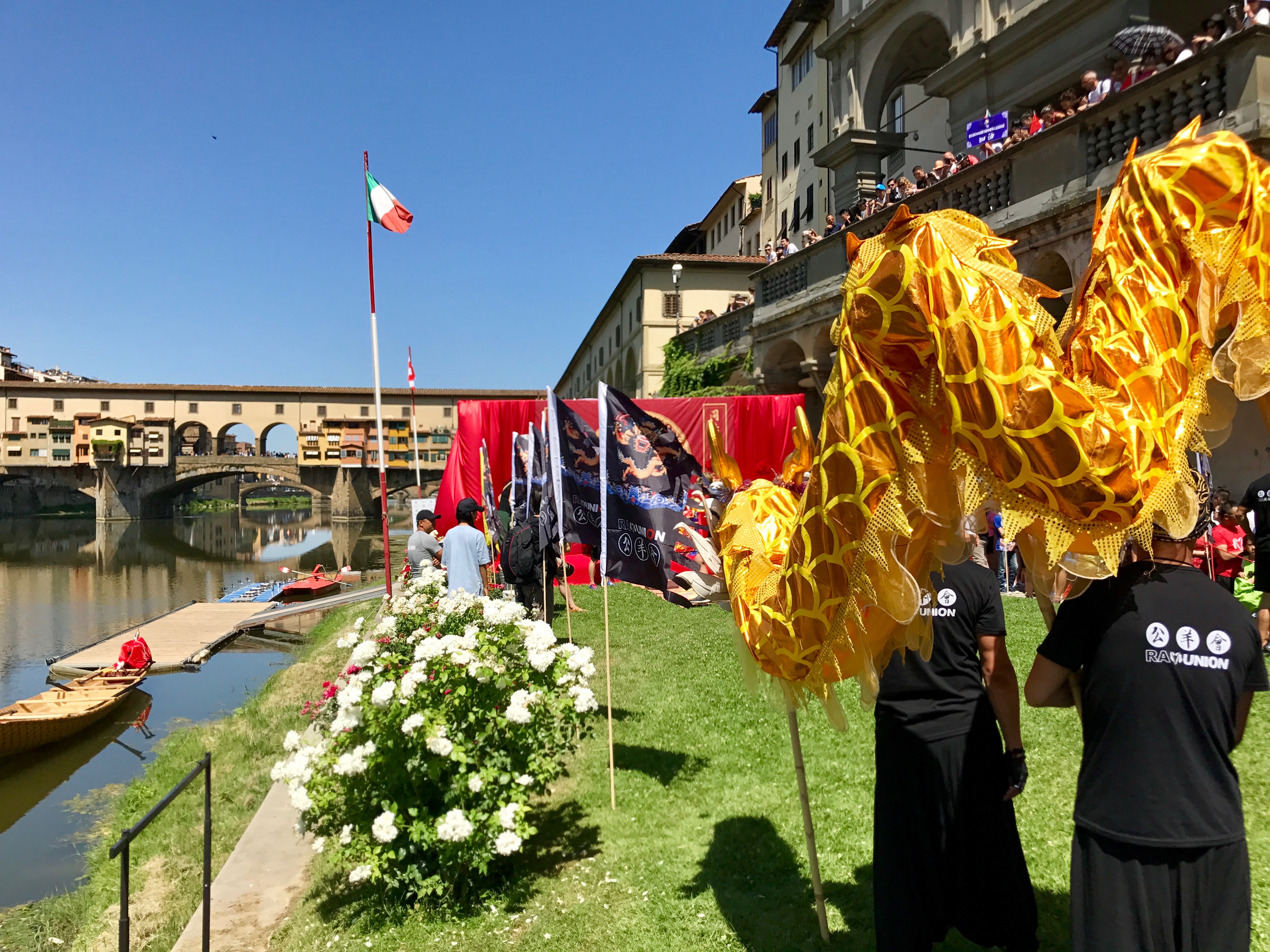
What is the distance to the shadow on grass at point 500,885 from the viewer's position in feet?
14.9

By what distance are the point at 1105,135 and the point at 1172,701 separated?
976 cm

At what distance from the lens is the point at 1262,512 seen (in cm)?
490

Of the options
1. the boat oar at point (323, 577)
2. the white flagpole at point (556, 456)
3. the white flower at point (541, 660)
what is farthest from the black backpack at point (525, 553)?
the boat oar at point (323, 577)

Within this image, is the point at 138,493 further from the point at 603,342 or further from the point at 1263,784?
the point at 1263,784

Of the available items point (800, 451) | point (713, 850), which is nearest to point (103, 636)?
point (713, 850)

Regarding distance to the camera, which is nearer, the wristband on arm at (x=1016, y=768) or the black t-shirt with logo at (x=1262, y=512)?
the wristband on arm at (x=1016, y=768)

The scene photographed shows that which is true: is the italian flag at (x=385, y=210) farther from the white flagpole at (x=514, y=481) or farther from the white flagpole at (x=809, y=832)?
the white flagpole at (x=809, y=832)

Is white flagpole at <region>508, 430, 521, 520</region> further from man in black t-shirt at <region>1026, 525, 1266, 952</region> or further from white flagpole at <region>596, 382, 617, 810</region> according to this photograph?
man in black t-shirt at <region>1026, 525, 1266, 952</region>

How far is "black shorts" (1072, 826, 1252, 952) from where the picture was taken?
221 cm

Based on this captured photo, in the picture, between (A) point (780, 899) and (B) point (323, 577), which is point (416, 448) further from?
(A) point (780, 899)

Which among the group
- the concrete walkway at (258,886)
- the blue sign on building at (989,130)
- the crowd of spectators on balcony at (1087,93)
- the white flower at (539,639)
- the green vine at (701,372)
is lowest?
the concrete walkway at (258,886)

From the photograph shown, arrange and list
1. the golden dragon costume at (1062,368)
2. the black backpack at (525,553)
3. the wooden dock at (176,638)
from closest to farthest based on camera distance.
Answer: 1. the golden dragon costume at (1062,368)
2. the black backpack at (525,553)
3. the wooden dock at (176,638)

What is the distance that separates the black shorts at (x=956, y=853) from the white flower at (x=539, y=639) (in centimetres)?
234

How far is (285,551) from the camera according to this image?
163ft
